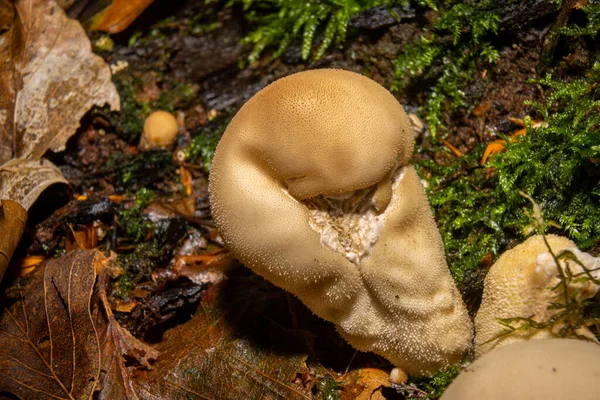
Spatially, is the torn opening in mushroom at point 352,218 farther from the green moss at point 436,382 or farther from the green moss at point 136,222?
the green moss at point 136,222

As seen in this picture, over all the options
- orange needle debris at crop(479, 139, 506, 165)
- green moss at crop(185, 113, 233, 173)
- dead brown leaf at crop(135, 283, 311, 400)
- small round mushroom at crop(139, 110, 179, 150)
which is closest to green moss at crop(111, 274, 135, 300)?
dead brown leaf at crop(135, 283, 311, 400)

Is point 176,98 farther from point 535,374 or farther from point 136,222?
point 535,374

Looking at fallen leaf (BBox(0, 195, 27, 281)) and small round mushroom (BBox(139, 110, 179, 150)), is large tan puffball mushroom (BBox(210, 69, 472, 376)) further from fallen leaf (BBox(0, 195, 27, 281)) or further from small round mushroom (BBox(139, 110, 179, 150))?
small round mushroom (BBox(139, 110, 179, 150))

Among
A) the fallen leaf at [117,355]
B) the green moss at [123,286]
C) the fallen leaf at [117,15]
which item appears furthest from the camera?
the fallen leaf at [117,15]

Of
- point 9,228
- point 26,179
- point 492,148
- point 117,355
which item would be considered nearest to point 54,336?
point 117,355

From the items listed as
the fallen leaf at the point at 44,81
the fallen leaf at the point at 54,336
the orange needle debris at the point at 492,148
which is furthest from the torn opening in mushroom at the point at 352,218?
the fallen leaf at the point at 44,81

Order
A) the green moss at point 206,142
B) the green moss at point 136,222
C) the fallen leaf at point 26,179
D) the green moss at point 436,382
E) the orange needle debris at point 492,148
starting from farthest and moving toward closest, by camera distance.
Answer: the green moss at point 206,142, the green moss at point 136,222, the fallen leaf at point 26,179, the orange needle debris at point 492,148, the green moss at point 436,382
